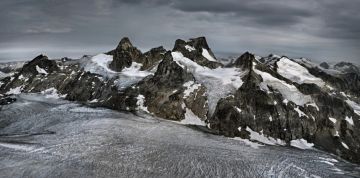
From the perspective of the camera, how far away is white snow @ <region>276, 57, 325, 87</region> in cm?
14269

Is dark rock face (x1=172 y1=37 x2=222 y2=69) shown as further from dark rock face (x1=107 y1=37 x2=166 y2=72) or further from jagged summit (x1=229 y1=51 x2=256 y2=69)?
jagged summit (x1=229 y1=51 x2=256 y2=69)

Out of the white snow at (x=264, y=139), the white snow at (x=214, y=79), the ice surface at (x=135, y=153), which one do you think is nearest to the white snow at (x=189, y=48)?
the white snow at (x=214, y=79)

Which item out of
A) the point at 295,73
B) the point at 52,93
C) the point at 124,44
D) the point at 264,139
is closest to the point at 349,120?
the point at 264,139

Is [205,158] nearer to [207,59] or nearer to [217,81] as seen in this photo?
[217,81]

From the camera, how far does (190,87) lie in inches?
5133

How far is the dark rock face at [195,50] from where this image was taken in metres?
162

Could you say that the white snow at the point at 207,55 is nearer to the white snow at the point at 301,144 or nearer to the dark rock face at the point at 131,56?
the dark rock face at the point at 131,56

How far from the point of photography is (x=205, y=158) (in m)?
85.2

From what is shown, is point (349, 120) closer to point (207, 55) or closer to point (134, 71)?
point (207, 55)

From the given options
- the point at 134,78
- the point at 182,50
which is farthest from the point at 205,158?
the point at 182,50

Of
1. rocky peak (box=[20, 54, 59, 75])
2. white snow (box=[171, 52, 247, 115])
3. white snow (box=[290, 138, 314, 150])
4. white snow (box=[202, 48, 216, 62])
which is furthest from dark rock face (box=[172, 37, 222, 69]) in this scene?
rocky peak (box=[20, 54, 59, 75])

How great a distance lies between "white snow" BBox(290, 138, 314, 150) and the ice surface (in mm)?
3658

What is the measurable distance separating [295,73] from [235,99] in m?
41.0

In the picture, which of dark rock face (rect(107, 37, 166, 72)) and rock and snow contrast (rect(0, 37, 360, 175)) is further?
dark rock face (rect(107, 37, 166, 72))
